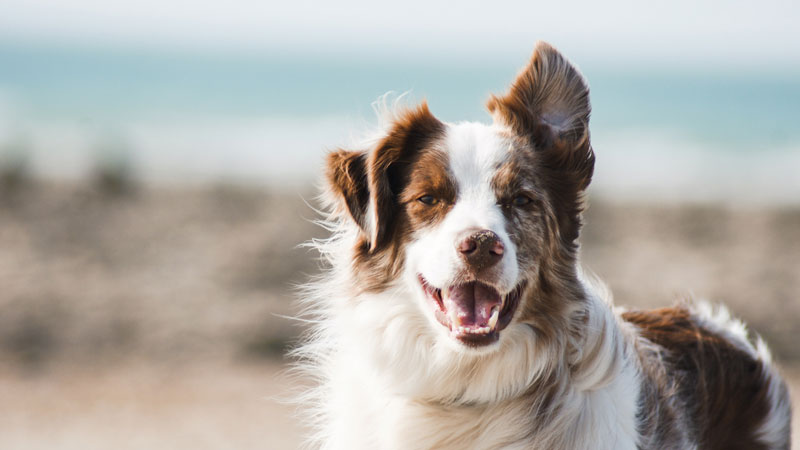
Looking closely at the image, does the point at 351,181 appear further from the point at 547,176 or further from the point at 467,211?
the point at 547,176

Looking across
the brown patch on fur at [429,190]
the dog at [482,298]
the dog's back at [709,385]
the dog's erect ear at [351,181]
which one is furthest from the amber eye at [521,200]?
the dog's back at [709,385]

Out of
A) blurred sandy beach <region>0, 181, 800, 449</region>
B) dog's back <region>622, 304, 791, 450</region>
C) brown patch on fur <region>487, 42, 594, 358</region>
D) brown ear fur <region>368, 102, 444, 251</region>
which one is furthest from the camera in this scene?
blurred sandy beach <region>0, 181, 800, 449</region>

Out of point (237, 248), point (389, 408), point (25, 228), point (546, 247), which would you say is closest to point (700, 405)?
point (546, 247)

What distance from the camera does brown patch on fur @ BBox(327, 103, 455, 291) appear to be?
3.87 meters

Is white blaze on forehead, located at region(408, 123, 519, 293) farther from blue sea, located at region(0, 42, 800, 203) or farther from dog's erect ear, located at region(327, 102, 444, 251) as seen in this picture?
blue sea, located at region(0, 42, 800, 203)

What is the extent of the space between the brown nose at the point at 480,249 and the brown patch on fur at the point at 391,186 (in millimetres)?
329

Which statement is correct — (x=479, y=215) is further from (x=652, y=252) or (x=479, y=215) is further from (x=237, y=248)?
(x=652, y=252)

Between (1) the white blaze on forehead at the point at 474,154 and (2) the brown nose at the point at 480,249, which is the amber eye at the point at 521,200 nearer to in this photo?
(1) the white blaze on forehead at the point at 474,154

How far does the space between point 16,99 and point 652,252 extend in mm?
33127

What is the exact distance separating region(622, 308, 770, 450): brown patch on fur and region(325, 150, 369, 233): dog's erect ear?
1539mm

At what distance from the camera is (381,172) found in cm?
398

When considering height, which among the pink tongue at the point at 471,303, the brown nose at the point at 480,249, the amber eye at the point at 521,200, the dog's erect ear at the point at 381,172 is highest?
the dog's erect ear at the point at 381,172

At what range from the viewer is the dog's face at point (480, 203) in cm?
361

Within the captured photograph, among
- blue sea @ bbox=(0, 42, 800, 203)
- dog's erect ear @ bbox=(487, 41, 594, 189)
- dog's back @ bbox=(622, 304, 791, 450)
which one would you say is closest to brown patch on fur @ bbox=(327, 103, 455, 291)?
dog's erect ear @ bbox=(487, 41, 594, 189)
